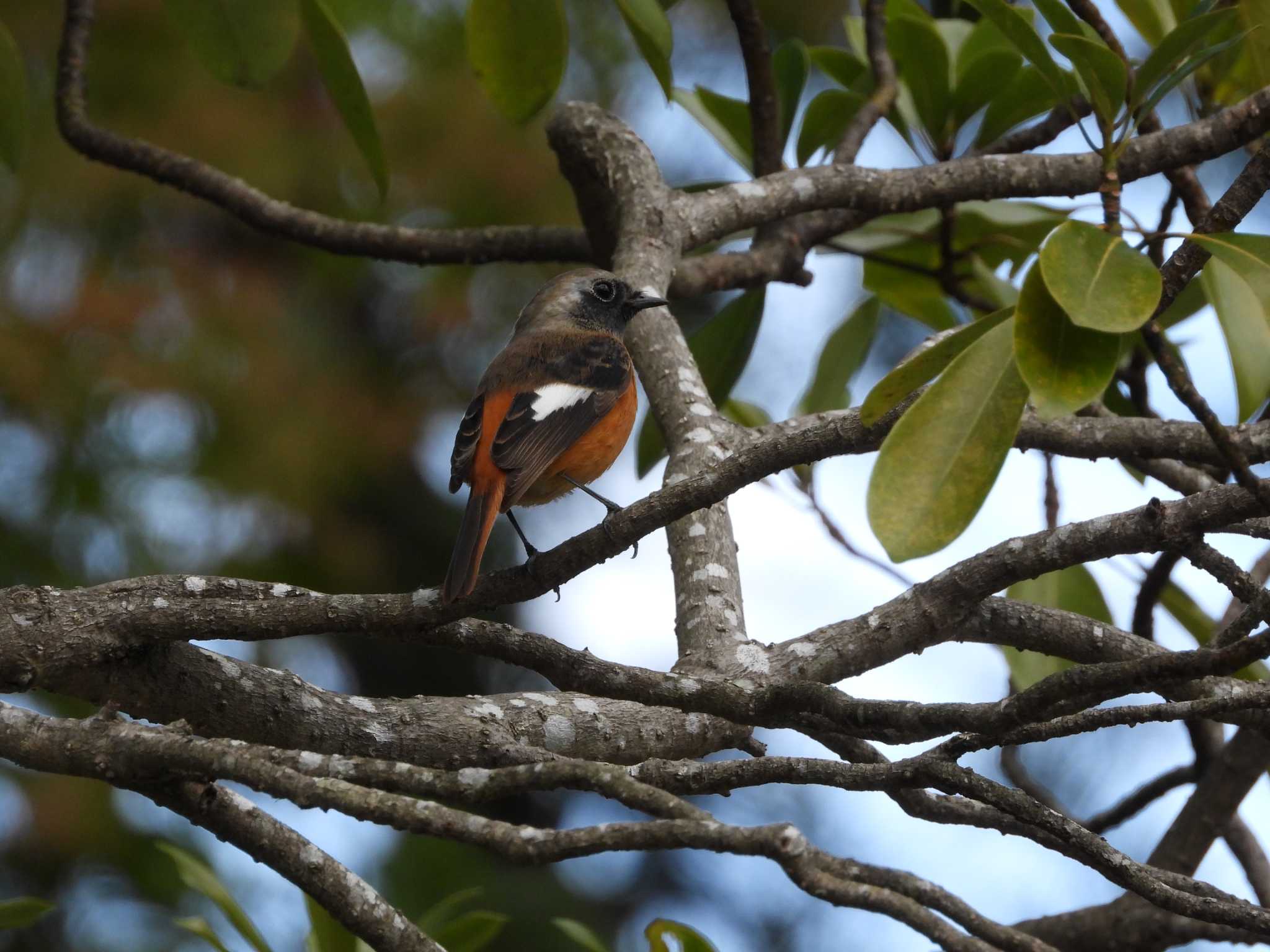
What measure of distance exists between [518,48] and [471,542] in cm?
161

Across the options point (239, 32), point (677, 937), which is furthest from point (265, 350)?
point (677, 937)

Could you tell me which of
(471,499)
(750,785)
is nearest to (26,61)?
(471,499)

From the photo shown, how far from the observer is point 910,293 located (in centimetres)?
434

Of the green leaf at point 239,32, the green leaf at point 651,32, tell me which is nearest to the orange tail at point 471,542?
the green leaf at point 651,32

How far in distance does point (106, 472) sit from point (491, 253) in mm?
2916

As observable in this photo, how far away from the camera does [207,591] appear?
236cm

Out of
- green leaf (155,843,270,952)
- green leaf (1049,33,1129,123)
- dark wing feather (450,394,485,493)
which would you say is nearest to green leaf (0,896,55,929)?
green leaf (155,843,270,952)

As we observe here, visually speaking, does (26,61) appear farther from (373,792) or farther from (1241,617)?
(1241,617)

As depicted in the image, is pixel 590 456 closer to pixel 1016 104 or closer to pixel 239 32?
pixel 239 32

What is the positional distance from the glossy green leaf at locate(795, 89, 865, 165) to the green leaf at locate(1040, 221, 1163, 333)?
6.57 ft

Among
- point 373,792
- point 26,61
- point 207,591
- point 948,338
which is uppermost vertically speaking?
point 26,61

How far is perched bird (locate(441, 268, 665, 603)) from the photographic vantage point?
10.8 ft

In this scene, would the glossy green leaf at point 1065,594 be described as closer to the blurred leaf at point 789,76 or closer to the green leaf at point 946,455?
the green leaf at point 946,455

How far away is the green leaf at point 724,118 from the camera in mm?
4344
